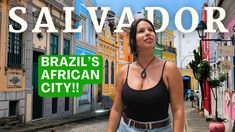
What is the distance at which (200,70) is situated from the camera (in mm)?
16656

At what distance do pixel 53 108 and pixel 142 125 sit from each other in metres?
17.0

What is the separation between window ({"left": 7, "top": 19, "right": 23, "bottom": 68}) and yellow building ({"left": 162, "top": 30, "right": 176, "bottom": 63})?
32847mm

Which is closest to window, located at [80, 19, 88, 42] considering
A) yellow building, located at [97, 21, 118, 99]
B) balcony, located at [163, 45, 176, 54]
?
yellow building, located at [97, 21, 118, 99]

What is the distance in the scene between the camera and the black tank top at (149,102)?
240 centimetres

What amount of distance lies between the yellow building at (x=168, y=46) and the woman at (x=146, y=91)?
1757 inches

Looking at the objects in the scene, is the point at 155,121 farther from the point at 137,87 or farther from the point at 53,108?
the point at 53,108

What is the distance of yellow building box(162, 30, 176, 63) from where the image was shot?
4769 cm

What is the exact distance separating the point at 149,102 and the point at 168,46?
155 feet

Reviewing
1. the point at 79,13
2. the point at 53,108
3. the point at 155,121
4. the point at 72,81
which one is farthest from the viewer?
the point at 79,13

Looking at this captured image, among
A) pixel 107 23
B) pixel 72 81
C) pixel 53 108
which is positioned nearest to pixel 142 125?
pixel 72 81

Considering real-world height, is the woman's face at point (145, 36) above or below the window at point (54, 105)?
above

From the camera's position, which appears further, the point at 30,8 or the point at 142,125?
the point at 30,8

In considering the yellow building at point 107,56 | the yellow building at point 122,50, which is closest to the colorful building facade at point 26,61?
the yellow building at point 107,56

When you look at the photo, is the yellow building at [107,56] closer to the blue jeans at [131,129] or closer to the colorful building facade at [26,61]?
the colorful building facade at [26,61]
